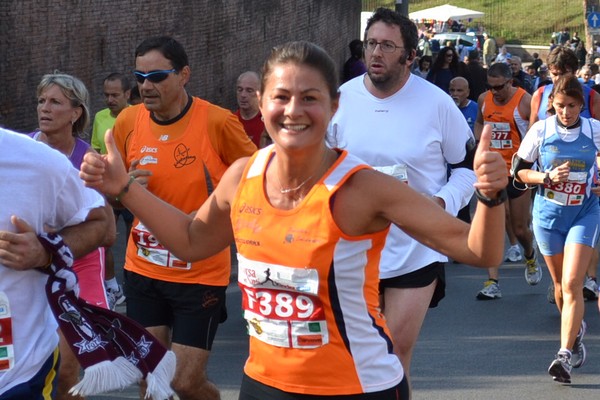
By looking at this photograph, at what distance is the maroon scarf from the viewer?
13.5 ft

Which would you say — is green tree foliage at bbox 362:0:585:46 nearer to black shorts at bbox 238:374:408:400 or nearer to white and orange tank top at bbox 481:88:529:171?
white and orange tank top at bbox 481:88:529:171

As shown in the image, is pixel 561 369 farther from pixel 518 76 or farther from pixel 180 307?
pixel 518 76

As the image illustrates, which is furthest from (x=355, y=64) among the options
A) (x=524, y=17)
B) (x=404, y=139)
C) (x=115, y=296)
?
(x=524, y=17)

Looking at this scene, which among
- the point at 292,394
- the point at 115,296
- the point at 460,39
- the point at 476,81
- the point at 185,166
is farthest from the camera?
the point at 460,39

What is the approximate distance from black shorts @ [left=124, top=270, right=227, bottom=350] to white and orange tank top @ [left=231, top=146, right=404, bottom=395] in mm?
2098

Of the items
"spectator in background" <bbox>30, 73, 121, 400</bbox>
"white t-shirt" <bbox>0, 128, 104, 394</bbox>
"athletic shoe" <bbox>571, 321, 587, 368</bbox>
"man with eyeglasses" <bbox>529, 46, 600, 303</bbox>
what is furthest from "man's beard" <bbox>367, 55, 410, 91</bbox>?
"man with eyeglasses" <bbox>529, 46, 600, 303</bbox>

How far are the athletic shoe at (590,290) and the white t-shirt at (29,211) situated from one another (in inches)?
291

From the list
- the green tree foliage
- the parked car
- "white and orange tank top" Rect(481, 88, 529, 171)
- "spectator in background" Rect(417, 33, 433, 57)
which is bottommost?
the green tree foliage

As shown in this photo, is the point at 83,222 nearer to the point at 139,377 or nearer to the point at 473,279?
the point at 139,377

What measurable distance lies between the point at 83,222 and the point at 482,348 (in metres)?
5.16

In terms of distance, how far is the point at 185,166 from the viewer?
20.1 feet

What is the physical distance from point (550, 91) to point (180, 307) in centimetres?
543

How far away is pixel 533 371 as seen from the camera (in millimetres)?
8281

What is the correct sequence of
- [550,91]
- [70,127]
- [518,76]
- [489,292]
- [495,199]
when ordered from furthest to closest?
[518,76] → [489,292] → [550,91] → [70,127] → [495,199]
